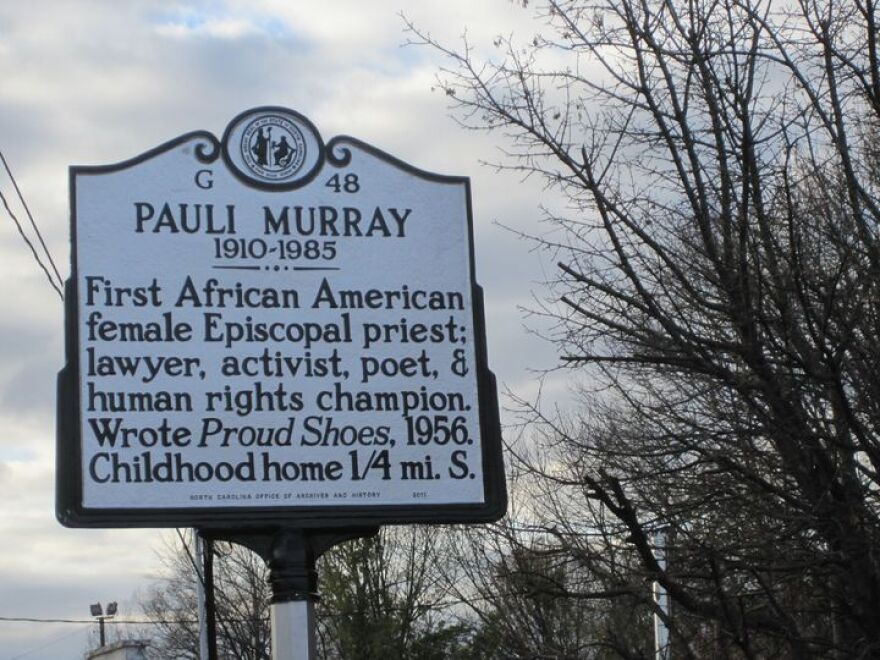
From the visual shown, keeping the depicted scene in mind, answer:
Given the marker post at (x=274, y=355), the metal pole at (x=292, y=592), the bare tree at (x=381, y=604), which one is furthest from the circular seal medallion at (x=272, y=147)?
the bare tree at (x=381, y=604)

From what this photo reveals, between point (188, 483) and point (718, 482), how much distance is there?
11.1 ft

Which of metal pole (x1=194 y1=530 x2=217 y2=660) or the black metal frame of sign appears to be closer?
the black metal frame of sign

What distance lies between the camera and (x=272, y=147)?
6.51 m

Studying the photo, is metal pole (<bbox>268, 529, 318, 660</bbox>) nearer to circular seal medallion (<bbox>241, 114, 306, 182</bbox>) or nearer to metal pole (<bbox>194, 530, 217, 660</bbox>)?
circular seal medallion (<bbox>241, 114, 306, 182</bbox>)

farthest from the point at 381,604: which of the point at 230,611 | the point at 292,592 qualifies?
the point at 292,592

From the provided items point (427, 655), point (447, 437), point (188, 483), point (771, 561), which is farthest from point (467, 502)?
point (427, 655)

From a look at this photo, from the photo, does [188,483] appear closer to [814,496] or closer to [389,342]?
[389,342]

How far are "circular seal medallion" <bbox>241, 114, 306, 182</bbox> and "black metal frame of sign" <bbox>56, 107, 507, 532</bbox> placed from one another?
25 mm

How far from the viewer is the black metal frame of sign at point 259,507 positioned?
5.86m

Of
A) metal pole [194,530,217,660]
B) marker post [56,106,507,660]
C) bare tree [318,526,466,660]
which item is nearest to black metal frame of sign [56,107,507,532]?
marker post [56,106,507,660]

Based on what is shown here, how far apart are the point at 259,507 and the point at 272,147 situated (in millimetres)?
1634

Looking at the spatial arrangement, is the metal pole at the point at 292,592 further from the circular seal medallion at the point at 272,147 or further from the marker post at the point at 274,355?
the circular seal medallion at the point at 272,147

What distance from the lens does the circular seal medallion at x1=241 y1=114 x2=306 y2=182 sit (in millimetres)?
6465

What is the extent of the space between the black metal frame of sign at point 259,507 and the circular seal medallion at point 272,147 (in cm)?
2
